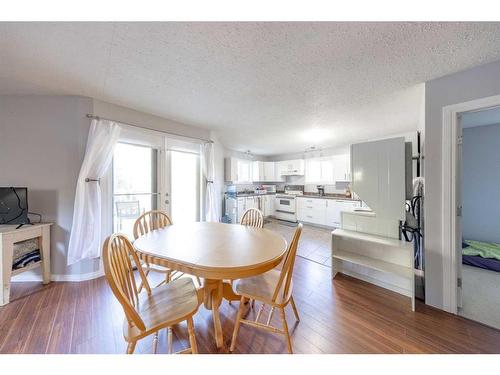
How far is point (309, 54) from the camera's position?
141cm

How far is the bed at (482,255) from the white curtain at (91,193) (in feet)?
16.6

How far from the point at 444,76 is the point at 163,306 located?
305cm

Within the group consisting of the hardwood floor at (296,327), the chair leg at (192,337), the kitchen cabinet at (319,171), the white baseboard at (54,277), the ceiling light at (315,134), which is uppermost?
the ceiling light at (315,134)

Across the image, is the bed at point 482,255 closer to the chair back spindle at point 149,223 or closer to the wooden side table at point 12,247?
the chair back spindle at point 149,223

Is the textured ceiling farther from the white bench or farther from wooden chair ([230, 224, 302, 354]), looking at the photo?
the white bench

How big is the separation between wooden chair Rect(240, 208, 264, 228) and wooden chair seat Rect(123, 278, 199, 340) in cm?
99

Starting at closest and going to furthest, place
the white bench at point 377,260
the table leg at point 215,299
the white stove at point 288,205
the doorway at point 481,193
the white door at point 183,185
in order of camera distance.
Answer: the table leg at point 215,299 < the white bench at point 377,260 < the doorway at point 481,193 < the white door at point 183,185 < the white stove at point 288,205

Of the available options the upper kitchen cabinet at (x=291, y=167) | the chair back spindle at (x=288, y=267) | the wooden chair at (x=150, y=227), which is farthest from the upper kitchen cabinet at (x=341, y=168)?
the wooden chair at (x=150, y=227)

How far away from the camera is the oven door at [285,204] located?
5461 mm

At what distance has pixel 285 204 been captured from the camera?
5.64 meters

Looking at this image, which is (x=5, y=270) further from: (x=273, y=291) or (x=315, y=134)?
(x=315, y=134)

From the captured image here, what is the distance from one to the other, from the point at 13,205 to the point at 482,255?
6.13 meters

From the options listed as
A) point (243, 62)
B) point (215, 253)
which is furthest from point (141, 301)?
point (243, 62)
